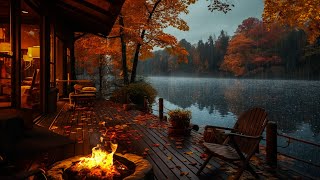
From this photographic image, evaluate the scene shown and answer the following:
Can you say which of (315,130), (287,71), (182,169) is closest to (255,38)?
(287,71)

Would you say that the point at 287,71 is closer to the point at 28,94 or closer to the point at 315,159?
the point at 315,159

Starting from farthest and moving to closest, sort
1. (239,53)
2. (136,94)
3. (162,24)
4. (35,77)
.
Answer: (239,53) → (162,24) → (136,94) → (35,77)

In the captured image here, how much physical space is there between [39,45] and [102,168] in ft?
24.8

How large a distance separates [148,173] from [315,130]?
19209mm

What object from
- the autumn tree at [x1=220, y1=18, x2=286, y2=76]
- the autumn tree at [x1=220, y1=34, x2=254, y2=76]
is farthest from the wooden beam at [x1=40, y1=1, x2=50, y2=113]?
the autumn tree at [x1=220, y1=34, x2=254, y2=76]

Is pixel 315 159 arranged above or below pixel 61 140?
below

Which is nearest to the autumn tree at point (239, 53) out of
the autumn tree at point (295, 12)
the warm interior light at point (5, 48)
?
the autumn tree at point (295, 12)

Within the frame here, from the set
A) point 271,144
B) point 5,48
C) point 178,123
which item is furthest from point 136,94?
point 271,144

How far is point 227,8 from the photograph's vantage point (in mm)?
7418

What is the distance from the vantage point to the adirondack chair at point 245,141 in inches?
148

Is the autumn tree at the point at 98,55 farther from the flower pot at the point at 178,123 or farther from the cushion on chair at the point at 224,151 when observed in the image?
the cushion on chair at the point at 224,151

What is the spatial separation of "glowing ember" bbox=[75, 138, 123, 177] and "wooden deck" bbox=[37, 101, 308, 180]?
0.62m

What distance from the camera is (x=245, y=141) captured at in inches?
168

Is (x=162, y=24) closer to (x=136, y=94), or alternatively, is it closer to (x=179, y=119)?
(x=136, y=94)
